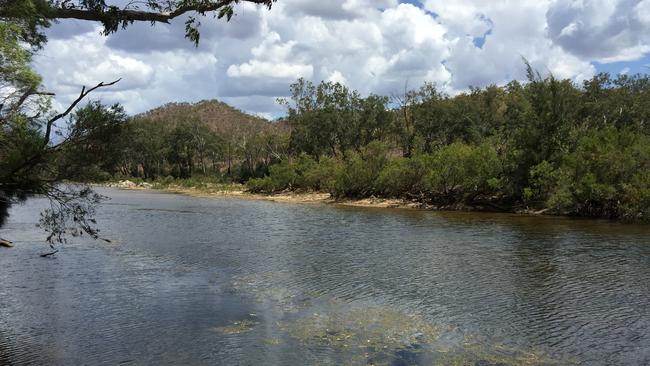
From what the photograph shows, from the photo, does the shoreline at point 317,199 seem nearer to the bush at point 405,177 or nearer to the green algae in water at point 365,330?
the bush at point 405,177

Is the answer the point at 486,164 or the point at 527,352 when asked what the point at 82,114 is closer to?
the point at 527,352

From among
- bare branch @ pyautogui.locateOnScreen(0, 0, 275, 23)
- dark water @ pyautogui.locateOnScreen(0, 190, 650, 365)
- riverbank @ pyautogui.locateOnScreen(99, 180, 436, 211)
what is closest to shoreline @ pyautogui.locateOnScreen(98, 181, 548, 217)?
riverbank @ pyautogui.locateOnScreen(99, 180, 436, 211)

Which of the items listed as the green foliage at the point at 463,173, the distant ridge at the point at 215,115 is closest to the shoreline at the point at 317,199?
the green foliage at the point at 463,173

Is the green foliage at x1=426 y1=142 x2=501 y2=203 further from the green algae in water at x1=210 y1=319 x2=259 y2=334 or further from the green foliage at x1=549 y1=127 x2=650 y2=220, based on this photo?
the green algae in water at x1=210 y1=319 x2=259 y2=334

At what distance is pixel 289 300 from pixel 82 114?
785cm

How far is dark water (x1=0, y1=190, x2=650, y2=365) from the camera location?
451 inches

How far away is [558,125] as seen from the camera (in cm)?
4419

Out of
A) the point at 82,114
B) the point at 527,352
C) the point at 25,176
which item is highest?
the point at 82,114

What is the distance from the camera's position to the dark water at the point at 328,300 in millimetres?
11461

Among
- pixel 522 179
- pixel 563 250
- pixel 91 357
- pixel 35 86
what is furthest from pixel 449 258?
pixel 522 179

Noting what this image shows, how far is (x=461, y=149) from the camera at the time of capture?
4900cm

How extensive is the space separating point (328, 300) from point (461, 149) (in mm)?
35873

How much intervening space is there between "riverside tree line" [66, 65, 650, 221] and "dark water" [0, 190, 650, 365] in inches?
158

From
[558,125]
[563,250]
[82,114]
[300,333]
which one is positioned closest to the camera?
[82,114]
